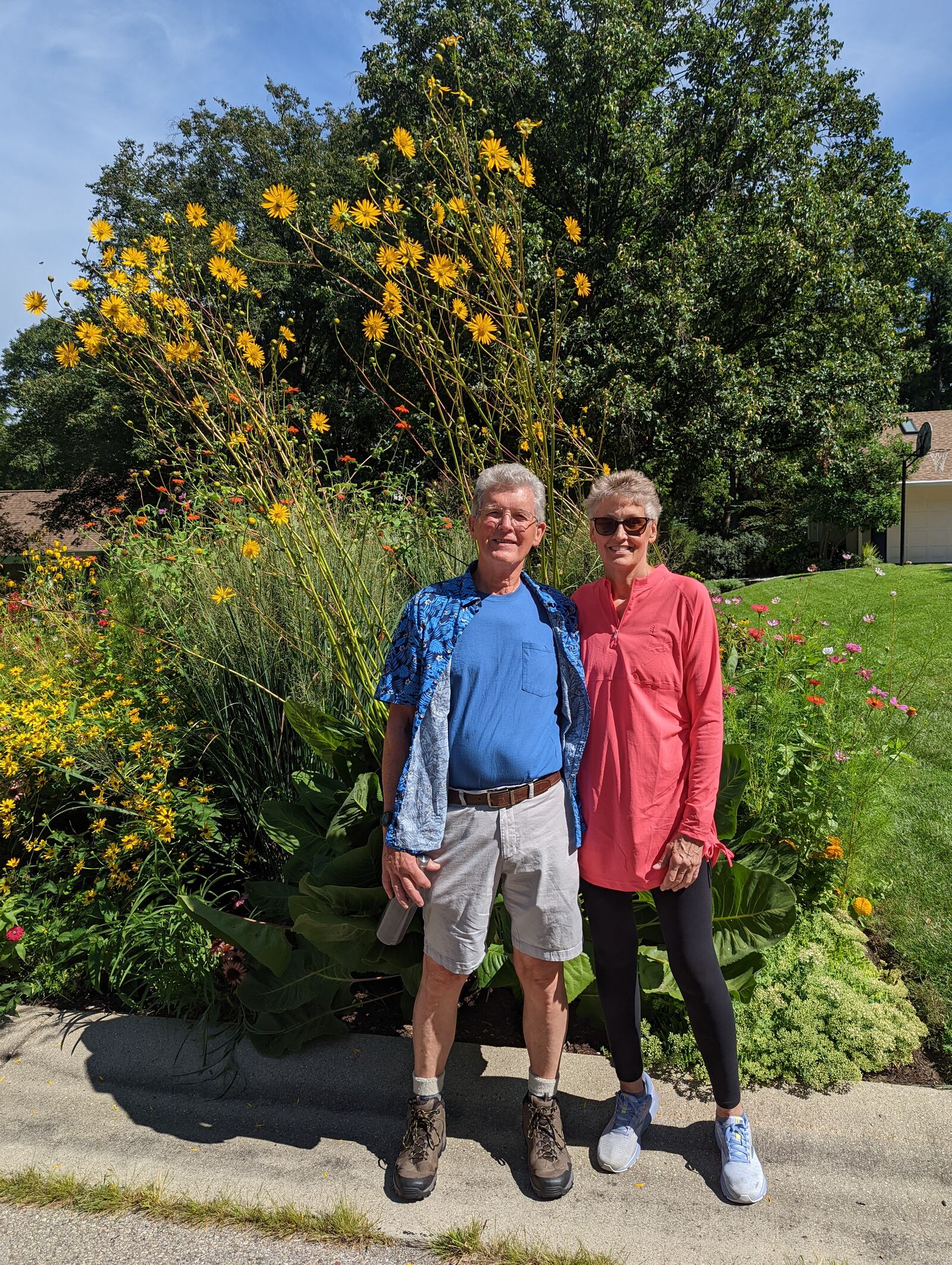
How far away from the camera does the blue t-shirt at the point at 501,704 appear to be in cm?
195

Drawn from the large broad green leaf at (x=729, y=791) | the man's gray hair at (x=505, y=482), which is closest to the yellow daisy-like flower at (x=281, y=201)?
the man's gray hair at (x=505, y=482)

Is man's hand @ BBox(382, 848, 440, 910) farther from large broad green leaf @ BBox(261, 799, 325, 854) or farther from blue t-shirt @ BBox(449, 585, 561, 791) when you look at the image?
large broad green leaf @ BBox(261, 799, 325, 854)

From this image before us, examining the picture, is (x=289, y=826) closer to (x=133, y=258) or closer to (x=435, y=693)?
(x=435, y=693)

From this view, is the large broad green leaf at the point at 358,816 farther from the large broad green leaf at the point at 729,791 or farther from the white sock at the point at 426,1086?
the large broad green leaf at the point at 729,791

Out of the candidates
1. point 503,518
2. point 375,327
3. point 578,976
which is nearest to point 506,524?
point 503,518

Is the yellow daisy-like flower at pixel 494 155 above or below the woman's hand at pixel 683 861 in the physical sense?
above

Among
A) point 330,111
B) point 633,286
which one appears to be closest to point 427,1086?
point 633,286

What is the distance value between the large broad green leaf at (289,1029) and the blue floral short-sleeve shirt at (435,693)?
101cm

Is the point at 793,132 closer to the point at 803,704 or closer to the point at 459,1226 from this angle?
the point at 803,704

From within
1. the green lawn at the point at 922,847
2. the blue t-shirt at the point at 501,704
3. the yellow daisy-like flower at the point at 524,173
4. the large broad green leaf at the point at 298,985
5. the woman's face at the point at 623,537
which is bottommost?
the green lawn at the point at 922,847

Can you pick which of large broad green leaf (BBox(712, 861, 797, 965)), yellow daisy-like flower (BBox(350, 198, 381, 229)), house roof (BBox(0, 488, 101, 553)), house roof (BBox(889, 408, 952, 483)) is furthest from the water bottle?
house roof (BBox(889, 408, 952, 483))

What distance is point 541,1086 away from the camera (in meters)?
2.14

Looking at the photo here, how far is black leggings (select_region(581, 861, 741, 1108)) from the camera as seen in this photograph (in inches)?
78.5

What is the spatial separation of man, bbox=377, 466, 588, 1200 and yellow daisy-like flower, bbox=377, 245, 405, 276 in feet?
2.76
